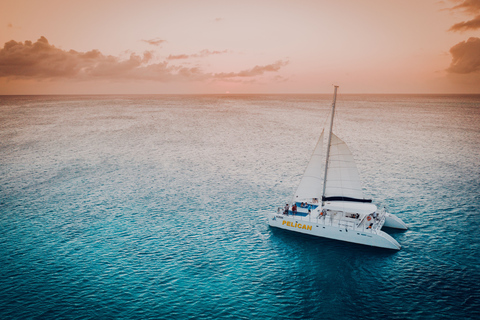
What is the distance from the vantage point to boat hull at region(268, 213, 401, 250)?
41719 millimetres

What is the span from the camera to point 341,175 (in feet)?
157

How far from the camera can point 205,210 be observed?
5538cm

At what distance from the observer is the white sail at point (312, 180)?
47.7 metres

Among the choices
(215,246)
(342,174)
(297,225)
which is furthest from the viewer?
(342,174)

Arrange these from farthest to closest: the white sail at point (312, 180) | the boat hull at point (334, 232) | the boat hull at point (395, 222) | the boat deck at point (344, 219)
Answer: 1. the white sail at point (312, 180)
2. the boat hull at point (395, 222)
3. the boat deck at point (344, 219)
4. the boat hull at point (334, 232)

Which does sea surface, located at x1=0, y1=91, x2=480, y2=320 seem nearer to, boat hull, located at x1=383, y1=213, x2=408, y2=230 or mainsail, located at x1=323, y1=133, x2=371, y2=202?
boat hull, located at x1=383, y1=213, x2=408, y2=230

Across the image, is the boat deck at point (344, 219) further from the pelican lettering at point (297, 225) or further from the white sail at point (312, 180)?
the white sail at point (312, 180)

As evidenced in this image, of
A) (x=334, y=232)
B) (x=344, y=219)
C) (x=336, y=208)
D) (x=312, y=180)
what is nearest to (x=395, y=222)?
(x=344, y=219)

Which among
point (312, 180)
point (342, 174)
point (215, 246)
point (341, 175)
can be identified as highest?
point (342, 174)

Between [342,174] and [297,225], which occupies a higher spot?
[342,174]

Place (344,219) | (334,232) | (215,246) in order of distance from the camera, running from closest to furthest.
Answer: (215,246), (334,232), (344,219)

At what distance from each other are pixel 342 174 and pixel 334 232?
8.64 meters

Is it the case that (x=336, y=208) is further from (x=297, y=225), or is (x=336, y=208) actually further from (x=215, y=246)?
(x=215, y=246)

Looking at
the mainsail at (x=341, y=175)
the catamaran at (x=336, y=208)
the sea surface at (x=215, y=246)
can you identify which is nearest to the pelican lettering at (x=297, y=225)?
the catamaran at (x=336, y=208)
